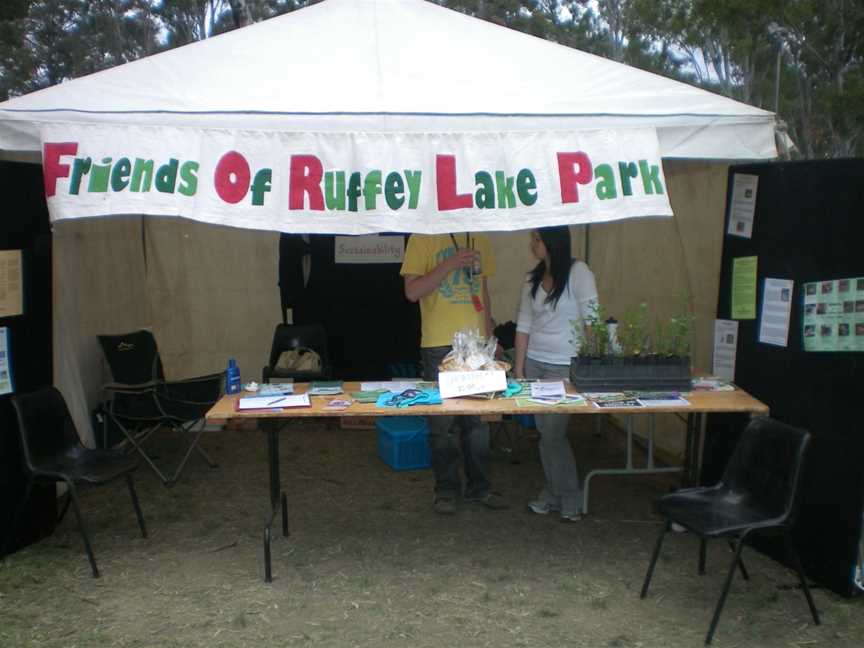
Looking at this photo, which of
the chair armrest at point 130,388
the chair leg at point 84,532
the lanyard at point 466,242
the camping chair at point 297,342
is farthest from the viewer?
the camping chair at point 297,342

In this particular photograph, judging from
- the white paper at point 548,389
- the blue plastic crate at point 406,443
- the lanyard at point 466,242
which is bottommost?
the blue plastic crate at point 406,443

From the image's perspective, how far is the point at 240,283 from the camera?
604 centimetres

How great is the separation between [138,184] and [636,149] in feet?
7.20

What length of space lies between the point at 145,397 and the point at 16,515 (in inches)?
50.8

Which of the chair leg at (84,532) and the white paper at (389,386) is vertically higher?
the white paper at (389,386)

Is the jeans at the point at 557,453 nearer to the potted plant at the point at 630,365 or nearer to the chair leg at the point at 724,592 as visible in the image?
the potted plant at the point at 630,365

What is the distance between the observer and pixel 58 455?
153 inches

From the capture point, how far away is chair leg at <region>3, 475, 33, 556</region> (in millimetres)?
3605

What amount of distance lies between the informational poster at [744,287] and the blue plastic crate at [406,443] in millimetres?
2073

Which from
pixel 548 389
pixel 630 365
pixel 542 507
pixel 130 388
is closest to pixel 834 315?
pixel 630 365

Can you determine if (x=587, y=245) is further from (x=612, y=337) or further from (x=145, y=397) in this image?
(x=145, y=397)

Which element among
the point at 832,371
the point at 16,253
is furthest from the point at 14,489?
the point at 832,371

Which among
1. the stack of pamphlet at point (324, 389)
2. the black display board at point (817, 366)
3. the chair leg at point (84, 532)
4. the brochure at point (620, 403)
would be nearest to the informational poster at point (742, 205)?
the black display board at point (817, 366)

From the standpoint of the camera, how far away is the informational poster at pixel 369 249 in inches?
238
